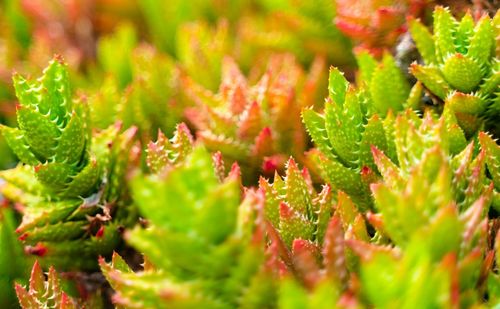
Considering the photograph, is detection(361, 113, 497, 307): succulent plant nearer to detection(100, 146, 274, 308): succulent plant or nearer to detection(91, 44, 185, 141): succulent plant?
detection(100, 146, 274, 308): succulent plant

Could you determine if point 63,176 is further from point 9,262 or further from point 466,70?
point 466,70

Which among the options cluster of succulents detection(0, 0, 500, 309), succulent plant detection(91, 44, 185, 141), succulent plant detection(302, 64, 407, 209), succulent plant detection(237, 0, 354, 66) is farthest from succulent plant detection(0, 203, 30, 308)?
succulent plant detection(237, 0, 354, 66)

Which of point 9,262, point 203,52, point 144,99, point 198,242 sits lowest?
point 198,242

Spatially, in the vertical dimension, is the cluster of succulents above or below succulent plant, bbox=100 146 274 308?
above

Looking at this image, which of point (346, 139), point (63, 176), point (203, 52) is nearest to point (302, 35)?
point (203, 52)

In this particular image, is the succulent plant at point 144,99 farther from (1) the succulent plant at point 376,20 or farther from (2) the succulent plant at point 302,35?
(1) the succulent plant at point 376,20

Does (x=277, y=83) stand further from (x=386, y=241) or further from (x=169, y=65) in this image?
(x=386, y=241)

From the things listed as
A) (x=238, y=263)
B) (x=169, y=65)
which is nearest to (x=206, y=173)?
(x=238, y=263)

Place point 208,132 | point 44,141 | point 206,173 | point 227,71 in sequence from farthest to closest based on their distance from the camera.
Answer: point 227,71 < point 208,132 < point 44,141 < point 206,173
